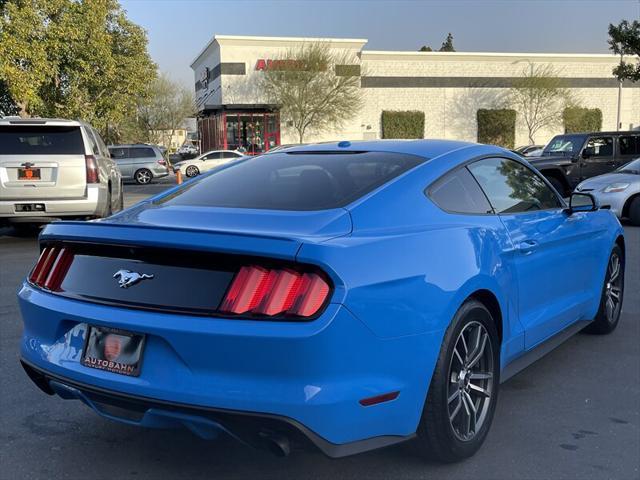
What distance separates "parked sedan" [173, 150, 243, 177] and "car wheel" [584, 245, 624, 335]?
26032mm

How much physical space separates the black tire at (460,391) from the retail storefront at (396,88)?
41148 mm

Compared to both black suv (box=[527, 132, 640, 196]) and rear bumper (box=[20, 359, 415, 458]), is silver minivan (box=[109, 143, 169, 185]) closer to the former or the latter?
black suv (box=[527, 132, 640, 196])

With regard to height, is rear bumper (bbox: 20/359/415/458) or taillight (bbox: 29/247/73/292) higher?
taillight (bbox: 29/247/73/292)

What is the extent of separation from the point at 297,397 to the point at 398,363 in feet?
1.53

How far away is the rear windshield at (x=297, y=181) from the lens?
3.16 meters

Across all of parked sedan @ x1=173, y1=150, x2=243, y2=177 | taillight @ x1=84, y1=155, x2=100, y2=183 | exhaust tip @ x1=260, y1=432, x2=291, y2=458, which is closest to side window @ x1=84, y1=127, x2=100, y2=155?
taillight @ x1=84, y1=155, x2=100, y2=183

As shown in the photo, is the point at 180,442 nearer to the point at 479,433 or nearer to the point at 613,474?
the point at 479,433

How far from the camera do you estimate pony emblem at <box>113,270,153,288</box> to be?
2.60m

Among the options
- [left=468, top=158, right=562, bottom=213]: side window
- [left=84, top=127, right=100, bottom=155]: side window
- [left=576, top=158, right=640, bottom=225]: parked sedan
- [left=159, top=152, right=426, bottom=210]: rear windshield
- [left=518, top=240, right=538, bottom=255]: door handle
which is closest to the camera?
[left=159, top=152, right=426, bottom=210]: rear windshield

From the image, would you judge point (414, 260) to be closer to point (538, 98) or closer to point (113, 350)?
point (113, 350)

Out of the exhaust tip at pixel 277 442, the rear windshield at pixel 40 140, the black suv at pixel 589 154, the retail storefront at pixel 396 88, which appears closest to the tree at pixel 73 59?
the rear windshield at pixel 40 140

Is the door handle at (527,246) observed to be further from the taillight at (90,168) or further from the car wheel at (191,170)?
the car wheel at (191,170)

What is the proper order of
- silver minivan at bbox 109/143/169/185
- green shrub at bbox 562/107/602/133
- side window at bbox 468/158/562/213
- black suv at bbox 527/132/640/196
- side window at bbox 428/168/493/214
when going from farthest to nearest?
green shrub at bbox 562/107/602/133, silver minivan at bbox 109/143/169/185, black suv at bbox 527/132/640/196, side window at bbox 468/158/562/213, side window at bbox 428/168/493/214

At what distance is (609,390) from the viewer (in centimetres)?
405
